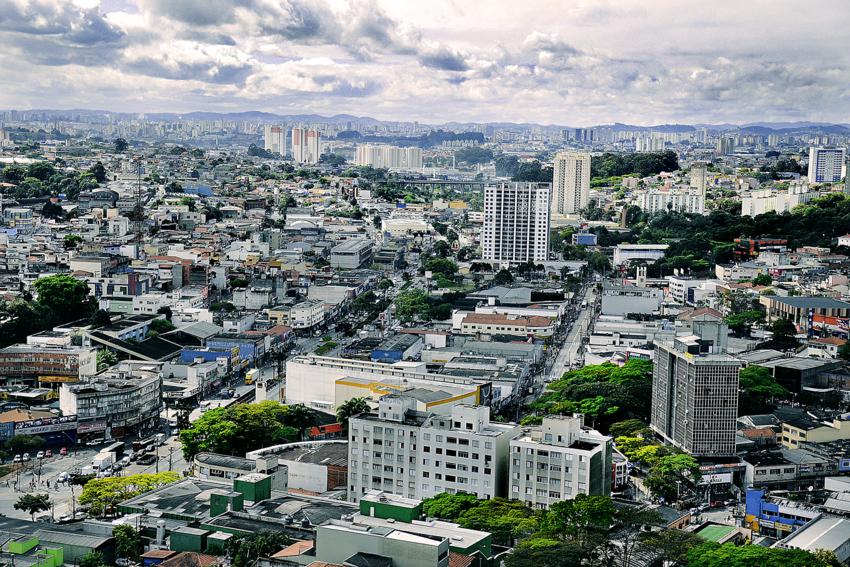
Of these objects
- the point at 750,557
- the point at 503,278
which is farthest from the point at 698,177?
the point at 750,557

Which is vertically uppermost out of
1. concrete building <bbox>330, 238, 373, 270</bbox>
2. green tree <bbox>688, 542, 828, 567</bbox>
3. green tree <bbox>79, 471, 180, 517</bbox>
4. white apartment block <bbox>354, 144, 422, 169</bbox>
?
white apartment block <bbox>354, 144, 422, 169</bbox>

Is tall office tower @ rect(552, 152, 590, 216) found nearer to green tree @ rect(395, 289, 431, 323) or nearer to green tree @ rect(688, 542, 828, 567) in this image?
green tree @ rect(395, 289, 431, 323)

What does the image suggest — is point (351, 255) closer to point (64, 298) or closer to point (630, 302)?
point (630, 302)

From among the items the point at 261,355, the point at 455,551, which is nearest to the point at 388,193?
the point at 261,355

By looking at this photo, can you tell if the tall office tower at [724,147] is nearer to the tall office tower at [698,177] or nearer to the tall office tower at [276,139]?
the tall office tower at [276,139]

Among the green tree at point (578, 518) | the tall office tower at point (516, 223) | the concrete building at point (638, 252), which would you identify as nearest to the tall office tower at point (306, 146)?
the tall office tower at point (516, 223)

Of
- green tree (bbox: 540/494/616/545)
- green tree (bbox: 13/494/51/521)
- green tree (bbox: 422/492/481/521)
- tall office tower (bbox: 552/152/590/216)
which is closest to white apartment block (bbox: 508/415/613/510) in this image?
green tree (bbox: 422/492/481/521)
